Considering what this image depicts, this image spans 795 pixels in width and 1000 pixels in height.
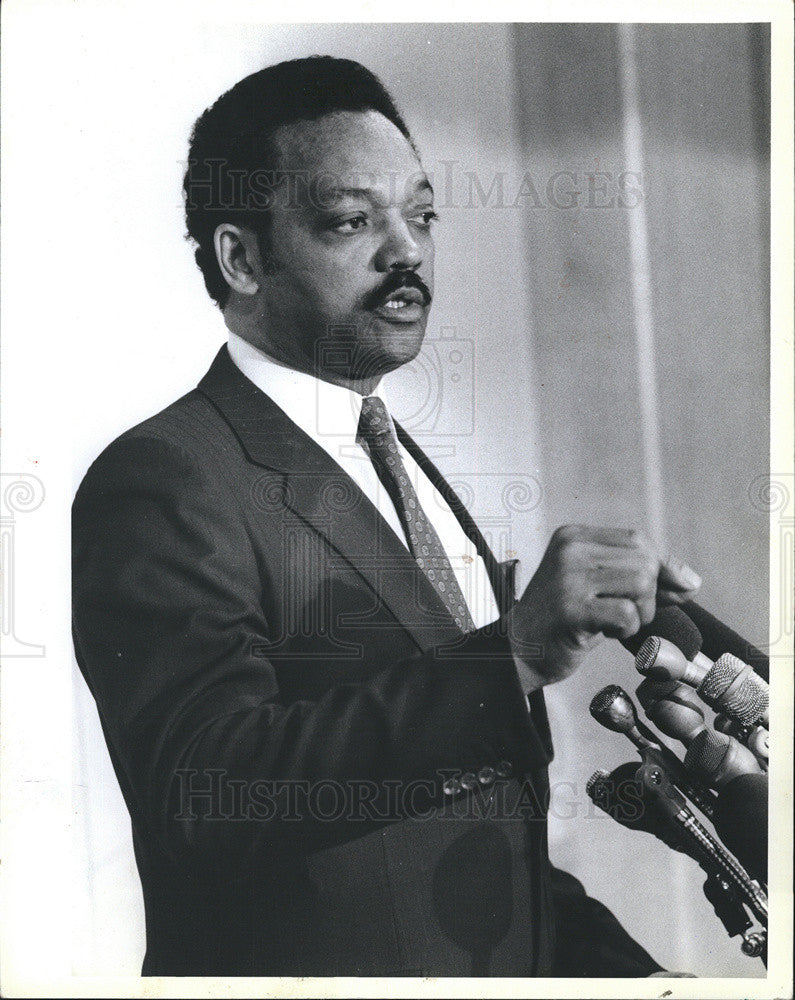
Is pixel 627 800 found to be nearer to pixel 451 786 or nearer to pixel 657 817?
pixel 657 817

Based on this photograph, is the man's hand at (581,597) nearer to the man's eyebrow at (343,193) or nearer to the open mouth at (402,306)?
the open mouth at (402,306)

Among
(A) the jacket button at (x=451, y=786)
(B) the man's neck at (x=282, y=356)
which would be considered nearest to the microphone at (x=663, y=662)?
(A) the jacket button at (x=451, y=786)

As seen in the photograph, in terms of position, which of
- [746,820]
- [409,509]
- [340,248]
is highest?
[340,248]

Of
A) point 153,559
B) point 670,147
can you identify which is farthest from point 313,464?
point 670,147

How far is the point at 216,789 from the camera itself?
2.31m

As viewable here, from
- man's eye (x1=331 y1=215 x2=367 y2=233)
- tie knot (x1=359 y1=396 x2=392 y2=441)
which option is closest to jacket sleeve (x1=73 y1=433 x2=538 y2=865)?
tie knot (x1=359 y1=396 x2=392 y2=441)

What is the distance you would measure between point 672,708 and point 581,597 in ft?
1.07

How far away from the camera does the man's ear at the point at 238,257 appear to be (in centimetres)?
233

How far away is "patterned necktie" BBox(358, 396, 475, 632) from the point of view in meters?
2.32

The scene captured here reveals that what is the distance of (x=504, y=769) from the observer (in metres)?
2.31

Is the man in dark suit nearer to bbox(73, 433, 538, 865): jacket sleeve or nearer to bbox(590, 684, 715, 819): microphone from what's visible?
bbox(73, 433, 538, 865): jacket sleeve

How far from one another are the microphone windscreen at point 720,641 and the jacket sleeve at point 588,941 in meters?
0.56

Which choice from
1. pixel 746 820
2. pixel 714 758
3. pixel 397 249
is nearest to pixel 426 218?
pixel 397 249

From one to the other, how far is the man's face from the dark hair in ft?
0.11
